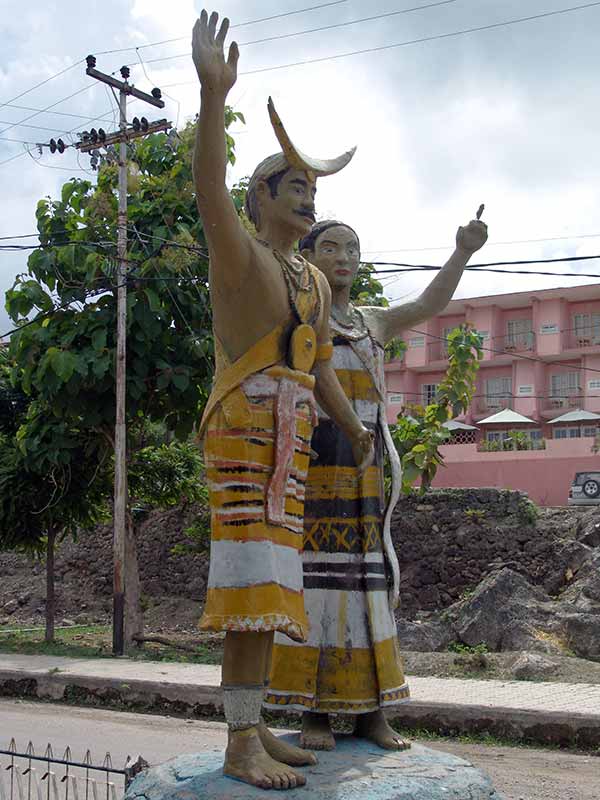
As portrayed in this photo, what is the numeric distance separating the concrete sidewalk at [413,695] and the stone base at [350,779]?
3562mm

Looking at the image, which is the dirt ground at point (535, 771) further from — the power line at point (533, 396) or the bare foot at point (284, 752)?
the power line at point (533, 396)

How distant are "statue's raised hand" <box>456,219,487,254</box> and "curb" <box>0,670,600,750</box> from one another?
86.8 inches

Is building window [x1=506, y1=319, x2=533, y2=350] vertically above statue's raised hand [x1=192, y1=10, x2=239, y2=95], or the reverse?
building window [x1=506, y1=319, x2=533, y2=350]

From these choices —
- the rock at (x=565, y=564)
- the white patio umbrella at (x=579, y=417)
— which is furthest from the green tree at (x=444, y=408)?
the white patio umbrella at (x=579, y=417)

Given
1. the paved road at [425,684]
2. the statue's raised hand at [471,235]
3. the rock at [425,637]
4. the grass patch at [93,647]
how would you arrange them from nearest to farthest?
the statue's raised hand at [471,235] < the paved road at [425,684] < the rock at [425,637] < the grass patch at [93,647]

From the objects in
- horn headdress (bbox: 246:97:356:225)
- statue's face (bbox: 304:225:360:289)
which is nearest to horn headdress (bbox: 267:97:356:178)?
horn headdress (bbox: 246:97:356:225)

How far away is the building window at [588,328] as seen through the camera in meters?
32.4

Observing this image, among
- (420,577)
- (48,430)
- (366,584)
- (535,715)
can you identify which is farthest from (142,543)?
(366,584)

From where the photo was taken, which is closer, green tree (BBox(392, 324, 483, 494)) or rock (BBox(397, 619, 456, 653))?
green tree (BBox(392, 324, 483, 494))

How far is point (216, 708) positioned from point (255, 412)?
5738 mm

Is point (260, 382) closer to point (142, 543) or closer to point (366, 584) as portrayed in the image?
point (366, 584)

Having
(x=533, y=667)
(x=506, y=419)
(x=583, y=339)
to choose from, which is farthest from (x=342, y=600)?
(x=583, y=339)

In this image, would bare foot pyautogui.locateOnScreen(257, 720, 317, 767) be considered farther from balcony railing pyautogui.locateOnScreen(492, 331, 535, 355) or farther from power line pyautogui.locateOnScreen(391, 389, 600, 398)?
balcony railing pyautogui.locateOnScreen(492, 331, 535, 355)

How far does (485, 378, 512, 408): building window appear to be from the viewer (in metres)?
33.0
